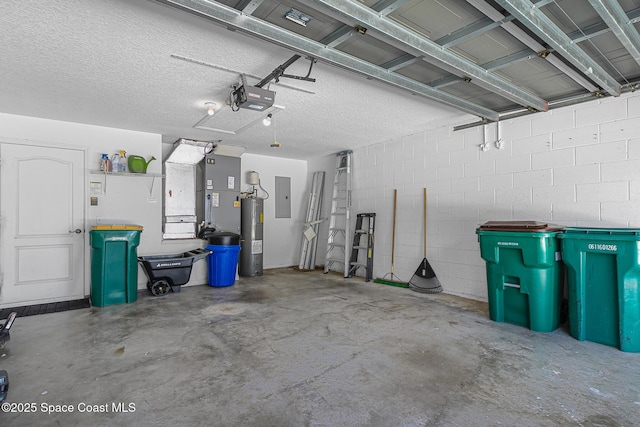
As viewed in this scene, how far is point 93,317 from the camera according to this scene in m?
3.62

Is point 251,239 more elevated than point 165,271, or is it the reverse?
point 251,239

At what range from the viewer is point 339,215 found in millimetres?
6488

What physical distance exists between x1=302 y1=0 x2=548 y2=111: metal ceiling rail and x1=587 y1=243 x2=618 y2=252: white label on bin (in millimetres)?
1543

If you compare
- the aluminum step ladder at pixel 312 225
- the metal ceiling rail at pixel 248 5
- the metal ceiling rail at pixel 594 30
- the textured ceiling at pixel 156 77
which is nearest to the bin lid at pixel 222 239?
the textured ceiling at pixel 156 77

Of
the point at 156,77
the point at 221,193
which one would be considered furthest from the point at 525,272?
the point at 221,193

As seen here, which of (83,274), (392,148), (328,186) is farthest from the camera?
(328,186)

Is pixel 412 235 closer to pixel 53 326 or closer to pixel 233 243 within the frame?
pixel 233 243

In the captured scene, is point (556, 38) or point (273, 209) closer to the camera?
point (556, 38)

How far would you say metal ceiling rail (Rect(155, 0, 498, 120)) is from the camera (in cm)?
186

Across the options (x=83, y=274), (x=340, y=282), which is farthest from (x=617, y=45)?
(x=83, y=274)

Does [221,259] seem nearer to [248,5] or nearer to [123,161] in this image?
[123,161]

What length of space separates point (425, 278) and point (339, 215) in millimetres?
2223

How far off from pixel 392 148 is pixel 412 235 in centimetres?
151

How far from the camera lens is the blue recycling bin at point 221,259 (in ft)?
16.9
